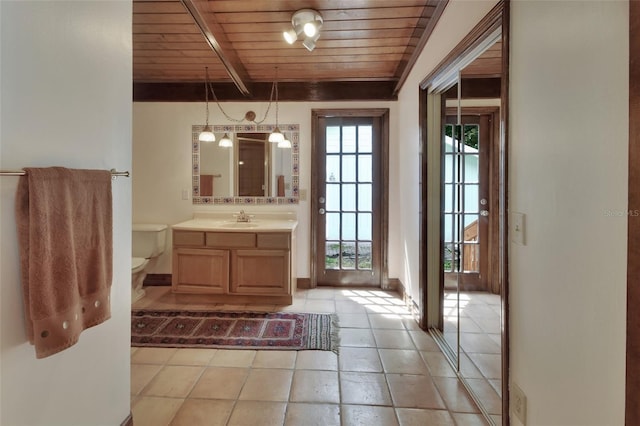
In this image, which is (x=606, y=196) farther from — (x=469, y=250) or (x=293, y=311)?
(x=293, y=311)

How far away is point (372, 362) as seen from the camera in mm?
2018

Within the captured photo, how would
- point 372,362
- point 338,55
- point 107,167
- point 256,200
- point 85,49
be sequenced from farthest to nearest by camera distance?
point 256,200
point 338,55
point 372,362
point 107,167
point 85,49

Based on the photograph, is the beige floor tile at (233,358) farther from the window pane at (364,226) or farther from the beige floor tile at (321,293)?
the window pane at (364,226)

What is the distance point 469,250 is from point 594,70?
1653 mm

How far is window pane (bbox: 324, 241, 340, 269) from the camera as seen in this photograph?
3582mm

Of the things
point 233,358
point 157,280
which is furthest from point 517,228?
point 157,280

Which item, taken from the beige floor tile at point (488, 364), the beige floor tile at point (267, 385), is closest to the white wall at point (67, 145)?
the beige floor tile at point (267, 385)

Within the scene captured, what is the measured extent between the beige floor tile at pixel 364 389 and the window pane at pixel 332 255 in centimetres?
174

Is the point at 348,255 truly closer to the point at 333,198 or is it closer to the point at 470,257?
the point at 333,198

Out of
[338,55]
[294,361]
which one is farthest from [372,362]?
[338,55]

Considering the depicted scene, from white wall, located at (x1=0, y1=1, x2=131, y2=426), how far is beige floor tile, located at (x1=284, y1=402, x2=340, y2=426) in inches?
29.3

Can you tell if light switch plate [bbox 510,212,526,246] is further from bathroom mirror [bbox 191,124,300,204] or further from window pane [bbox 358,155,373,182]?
bathroom mirror [bbox 191,124,300,204]

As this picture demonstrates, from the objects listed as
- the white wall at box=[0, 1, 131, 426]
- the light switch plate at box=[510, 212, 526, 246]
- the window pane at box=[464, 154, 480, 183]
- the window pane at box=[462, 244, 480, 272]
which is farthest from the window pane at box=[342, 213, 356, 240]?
the white wall at box=[0, 1, 131, 426]

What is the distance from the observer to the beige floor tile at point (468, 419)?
1491 mm
